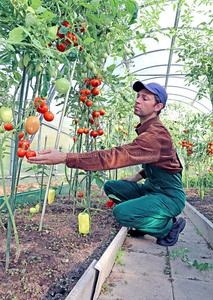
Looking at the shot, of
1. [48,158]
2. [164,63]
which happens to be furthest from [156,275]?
[164,63]

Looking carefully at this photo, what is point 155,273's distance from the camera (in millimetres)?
1566

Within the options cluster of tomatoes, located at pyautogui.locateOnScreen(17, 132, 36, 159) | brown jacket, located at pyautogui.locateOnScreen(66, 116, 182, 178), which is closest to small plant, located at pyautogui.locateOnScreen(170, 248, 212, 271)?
brown jacket, located at pyautogui.locateOnScreen(66, 116, 182, 178)

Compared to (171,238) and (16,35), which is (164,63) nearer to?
(171,238)

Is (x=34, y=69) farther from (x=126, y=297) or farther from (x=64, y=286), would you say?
(x=126, y=297)

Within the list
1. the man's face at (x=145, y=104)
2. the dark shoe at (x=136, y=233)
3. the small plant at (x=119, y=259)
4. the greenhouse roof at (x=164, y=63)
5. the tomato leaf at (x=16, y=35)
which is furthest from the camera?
the greenhouse roof at (x=164, y=63)

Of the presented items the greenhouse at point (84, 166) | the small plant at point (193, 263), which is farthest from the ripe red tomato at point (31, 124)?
the small plant at point (193, 263)

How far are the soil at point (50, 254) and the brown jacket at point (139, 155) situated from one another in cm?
56

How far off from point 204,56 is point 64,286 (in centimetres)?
266

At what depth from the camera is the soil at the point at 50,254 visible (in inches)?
44.2

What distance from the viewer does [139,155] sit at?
1495mm

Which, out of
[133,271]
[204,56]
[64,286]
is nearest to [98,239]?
[133,271]

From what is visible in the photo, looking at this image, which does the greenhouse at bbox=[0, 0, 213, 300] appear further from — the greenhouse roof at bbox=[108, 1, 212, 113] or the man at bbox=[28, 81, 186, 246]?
the greenhouse roof at bbox=[108, 1, 212, 113]

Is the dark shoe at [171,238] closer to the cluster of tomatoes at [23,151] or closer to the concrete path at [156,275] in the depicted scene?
the concrete path at [156,275]

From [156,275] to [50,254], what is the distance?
671mm
